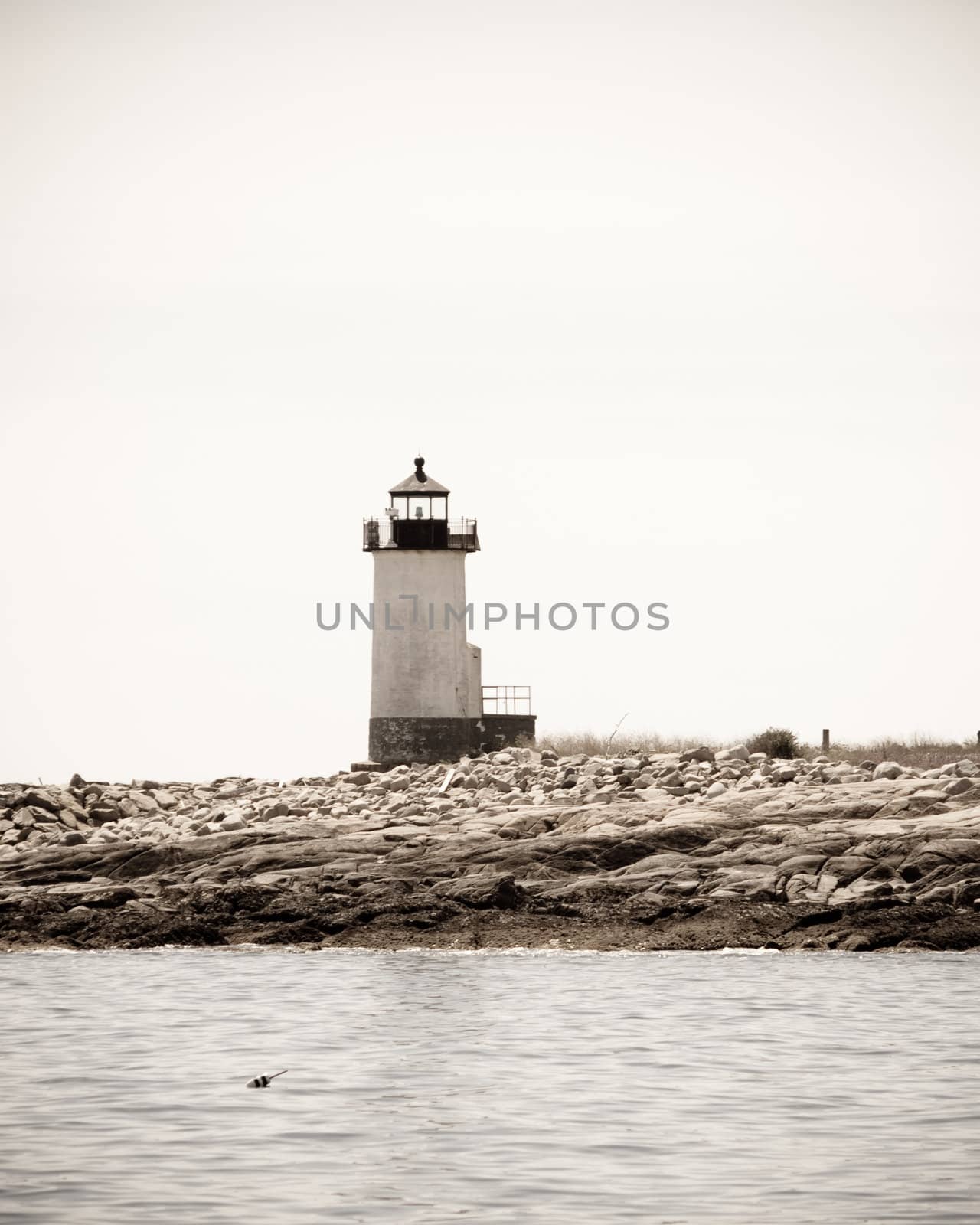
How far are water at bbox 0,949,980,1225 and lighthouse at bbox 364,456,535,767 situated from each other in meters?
16.2

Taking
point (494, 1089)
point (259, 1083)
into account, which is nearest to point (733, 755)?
point (494, 1089)

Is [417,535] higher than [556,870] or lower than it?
higher

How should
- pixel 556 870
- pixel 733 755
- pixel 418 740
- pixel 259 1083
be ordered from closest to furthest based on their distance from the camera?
pixel 259 1083 < pixel 556 870 < pixel 733 755 < pixel 418 740

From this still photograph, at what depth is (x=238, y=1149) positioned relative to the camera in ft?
36.2

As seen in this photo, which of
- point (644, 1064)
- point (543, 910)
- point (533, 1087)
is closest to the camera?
point (533, 1087)

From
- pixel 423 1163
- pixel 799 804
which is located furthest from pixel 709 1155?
pixel 799 804

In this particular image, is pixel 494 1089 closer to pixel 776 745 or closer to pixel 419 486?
pixel 776 745

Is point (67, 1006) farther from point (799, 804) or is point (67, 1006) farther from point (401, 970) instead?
point (799, 804)

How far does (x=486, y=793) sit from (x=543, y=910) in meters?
7.60

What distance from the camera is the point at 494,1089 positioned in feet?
44.0

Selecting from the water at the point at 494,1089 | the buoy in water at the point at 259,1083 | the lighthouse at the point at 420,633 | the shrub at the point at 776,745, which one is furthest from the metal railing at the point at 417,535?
the buoy in water at the point at 259,1083

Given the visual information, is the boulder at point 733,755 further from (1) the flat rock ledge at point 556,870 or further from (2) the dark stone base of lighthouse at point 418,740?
(2) the dark stone base of lighthouse at point 418,740

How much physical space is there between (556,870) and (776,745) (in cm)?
1182

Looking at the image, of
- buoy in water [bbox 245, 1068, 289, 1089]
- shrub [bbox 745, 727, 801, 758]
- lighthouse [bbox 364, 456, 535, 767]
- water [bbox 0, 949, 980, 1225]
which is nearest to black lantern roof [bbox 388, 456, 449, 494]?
lighthouse [bbox 364, 456, 535, 767]
